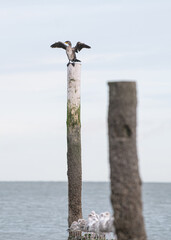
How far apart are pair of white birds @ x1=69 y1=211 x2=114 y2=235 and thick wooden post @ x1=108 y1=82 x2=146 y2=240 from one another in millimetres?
2917

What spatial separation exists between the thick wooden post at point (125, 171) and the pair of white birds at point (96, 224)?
2.92 metres

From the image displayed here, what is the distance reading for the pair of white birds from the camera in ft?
51.0

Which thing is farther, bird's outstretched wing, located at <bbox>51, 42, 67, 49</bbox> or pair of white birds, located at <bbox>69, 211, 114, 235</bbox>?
bird's outstretched wing, located at <bbox>51, 42, 67, 49</bbox>

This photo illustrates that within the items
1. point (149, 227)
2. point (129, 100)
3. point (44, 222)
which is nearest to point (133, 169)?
point (129, 100)

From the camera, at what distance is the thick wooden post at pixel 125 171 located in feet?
39.5

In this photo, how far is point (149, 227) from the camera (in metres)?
38.3

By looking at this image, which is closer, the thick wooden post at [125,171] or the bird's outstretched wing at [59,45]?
the thick wooden post at [125,171]

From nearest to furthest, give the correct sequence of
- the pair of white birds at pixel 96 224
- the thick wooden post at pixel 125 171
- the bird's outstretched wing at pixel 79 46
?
the thick wooden post at pixel 125 171 → the pair of white birds at pixel 96 224 → the bird's outstretched wing at pixel 79 46

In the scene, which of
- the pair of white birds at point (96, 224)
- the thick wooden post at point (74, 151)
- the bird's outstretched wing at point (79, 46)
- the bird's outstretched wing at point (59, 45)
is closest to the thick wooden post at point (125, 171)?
the pair of white birds at point (96, 224)

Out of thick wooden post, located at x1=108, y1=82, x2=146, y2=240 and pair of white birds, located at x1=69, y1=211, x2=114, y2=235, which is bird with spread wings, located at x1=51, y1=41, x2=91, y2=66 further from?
thick wooden post, located at x1=108, y1=82, x2=146, y2=240

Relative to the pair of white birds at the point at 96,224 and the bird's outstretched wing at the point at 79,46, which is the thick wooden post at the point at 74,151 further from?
the bird's outstretched wing at the point at 79,46

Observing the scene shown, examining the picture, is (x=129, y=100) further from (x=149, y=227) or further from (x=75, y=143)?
(x=149, y=227)

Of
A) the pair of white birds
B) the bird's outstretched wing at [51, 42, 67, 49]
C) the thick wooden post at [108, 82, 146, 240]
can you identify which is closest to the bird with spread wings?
the bird's outstretched wing at [51, 42, 67, 49]

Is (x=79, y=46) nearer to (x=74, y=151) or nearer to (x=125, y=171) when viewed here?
(x=74, y=151)
